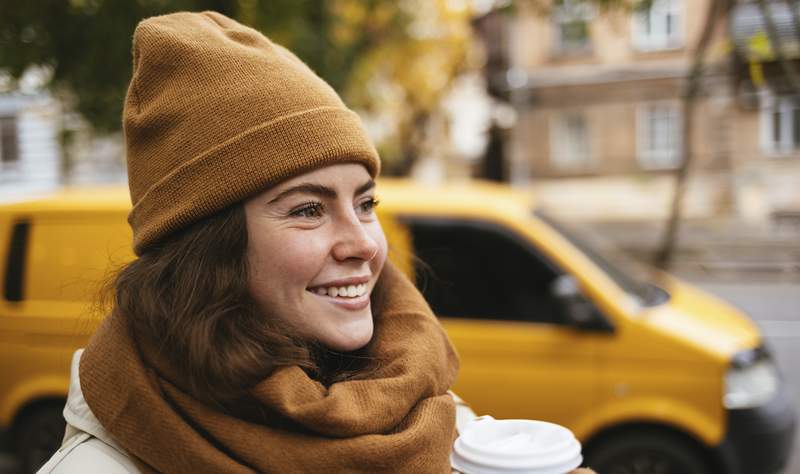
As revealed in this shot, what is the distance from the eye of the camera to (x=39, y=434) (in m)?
4.35

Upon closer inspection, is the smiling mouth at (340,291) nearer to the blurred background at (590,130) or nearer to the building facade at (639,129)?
the blurred background at (590,130)

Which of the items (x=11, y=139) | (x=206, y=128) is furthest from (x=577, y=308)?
(x=11, y=139)

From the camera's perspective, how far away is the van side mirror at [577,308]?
3986 millimetres

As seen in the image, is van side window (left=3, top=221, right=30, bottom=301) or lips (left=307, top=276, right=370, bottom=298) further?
van side window (left=3, top=221, right=30, bottom=301)

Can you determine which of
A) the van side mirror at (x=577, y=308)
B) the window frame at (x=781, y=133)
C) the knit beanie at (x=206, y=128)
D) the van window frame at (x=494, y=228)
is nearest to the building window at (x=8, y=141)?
the van window frame at (x=494, y=228)

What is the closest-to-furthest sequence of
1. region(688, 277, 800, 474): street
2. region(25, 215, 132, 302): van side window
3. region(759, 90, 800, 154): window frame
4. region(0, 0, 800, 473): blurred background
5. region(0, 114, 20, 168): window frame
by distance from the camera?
region(25, 215, 132, 302): van side window, region(688, 277, 800, 474): street, region(0, 0, 800, 473): blurred background, region(0, 114, 20, 168): window frame, region(759, 90, 800, 154): window frame

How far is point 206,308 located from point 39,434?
3457 mm

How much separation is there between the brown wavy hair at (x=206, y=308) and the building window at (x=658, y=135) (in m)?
22.8

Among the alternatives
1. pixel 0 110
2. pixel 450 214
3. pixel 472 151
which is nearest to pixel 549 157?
pixel 472 151

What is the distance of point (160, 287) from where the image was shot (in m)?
1.51

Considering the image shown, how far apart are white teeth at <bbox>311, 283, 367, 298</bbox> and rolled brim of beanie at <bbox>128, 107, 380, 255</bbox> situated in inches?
9.2

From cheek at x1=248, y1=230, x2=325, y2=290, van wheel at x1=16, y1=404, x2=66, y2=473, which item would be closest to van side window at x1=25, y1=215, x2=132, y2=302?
van wheel at x1=16, y1=404, x2=66, y2=473

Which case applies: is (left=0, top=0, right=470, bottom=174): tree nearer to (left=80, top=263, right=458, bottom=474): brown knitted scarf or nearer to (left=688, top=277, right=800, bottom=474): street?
(left=80, top=263, right=458, bottom=474): brown knitted scarf

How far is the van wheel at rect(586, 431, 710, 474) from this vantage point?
3.93 metres
